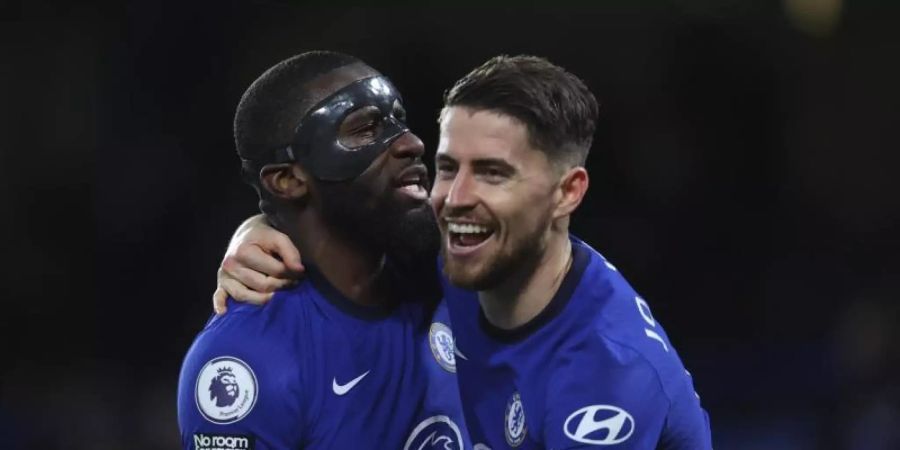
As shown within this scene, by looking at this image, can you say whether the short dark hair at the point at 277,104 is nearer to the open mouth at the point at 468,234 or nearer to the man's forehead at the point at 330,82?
the man's forehead at the point at 330,82

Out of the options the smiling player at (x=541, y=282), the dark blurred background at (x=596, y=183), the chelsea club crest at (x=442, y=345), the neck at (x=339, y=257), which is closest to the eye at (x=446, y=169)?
the smiling player at (x=541, y=282)

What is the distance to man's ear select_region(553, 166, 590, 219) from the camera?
3180mm

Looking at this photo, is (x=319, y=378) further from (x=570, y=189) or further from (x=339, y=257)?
(x=570, y=189)

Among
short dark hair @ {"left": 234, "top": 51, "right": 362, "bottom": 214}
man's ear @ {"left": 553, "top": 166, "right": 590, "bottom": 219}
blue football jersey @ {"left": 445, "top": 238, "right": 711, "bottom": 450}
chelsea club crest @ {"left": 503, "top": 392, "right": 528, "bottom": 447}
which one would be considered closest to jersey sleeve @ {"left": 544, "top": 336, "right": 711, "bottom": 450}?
blue football jersey @ {"left": 445, "top": 238, "right": 711, "bottom": 450}

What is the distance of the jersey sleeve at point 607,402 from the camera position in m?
2.95

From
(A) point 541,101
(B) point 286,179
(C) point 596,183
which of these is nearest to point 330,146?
(B) point 286,179

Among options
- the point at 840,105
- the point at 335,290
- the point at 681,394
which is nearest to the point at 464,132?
the point at 335,290

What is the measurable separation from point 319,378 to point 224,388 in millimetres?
247

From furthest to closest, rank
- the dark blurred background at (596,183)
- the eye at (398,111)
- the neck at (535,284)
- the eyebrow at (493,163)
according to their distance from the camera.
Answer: the dark blurred background at (596,183), the eye at (398,111), the neck at (535,284), the eyebrow at (493,163)

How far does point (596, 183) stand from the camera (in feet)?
28.7

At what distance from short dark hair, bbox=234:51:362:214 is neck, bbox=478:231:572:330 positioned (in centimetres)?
67

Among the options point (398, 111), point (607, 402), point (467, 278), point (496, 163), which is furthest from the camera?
point (398, 111)

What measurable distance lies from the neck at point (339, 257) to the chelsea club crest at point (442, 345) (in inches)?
6.9

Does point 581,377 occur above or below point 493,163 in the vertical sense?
below
